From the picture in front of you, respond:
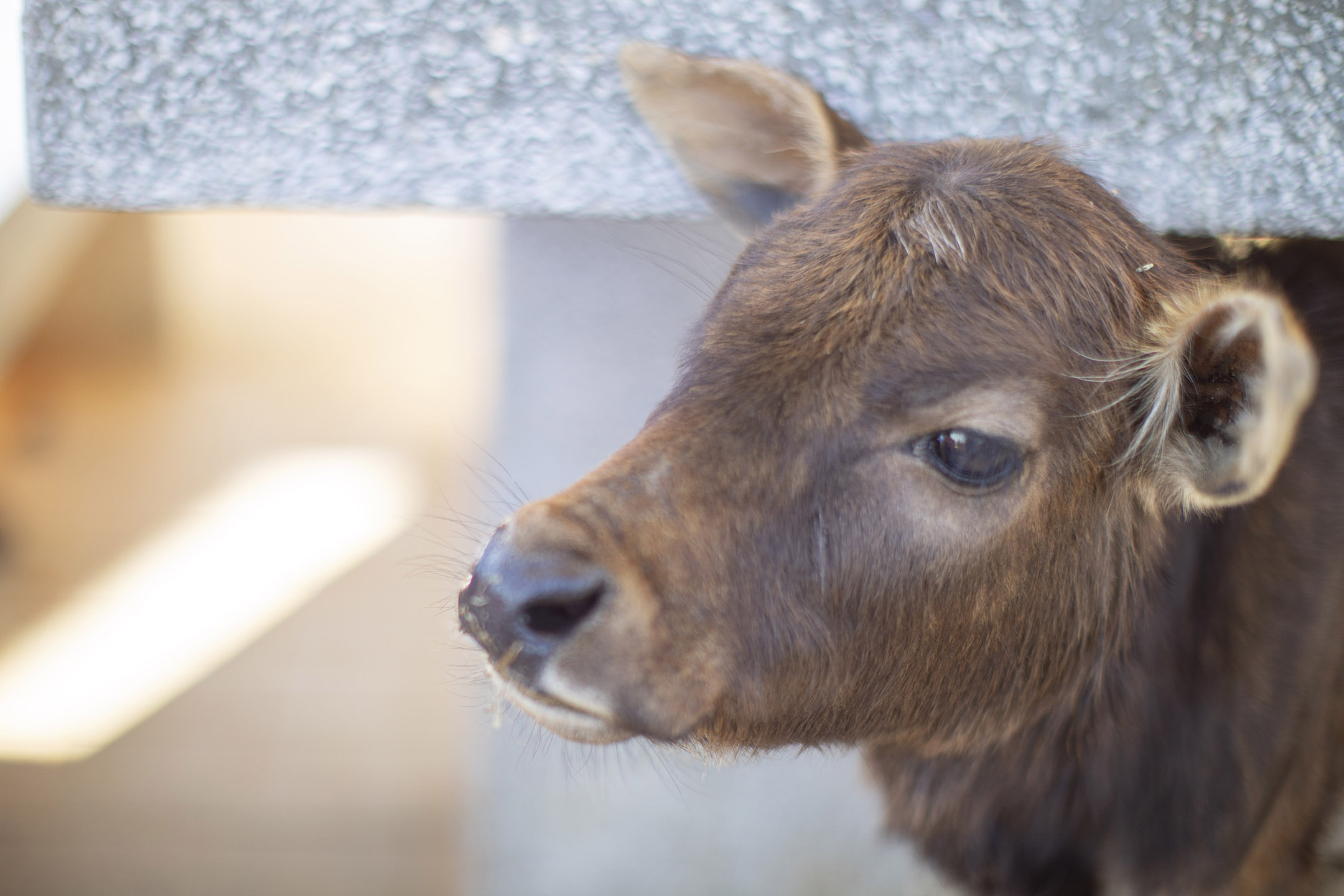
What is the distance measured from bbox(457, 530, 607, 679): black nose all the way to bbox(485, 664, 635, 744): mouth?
0.04m

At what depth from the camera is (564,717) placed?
1.28 meters

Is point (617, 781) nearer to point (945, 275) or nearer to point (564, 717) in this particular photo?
point (564, 717)

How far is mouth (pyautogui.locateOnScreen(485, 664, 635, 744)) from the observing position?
1274 mm

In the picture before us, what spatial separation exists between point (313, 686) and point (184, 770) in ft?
1.84

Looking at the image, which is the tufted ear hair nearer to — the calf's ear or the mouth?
the calf's ear

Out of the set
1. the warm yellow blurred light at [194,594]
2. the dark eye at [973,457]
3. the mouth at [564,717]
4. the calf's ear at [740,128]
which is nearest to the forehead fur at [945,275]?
the dark eye at [973,457]

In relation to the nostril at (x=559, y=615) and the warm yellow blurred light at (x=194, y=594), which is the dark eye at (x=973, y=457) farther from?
the warm yellow blurred light at (x=194, y=594)

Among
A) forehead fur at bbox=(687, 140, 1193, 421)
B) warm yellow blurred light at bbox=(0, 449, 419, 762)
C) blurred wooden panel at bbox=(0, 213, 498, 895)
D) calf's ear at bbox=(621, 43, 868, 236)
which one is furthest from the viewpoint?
warm yellow blurred light at bbox=(0, 449, 419, 762)

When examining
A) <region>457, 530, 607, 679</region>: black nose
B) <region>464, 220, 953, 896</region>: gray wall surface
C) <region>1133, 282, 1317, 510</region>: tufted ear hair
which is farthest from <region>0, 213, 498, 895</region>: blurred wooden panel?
<region>1133, 282, 1317, 510</region>: tufted ear hair

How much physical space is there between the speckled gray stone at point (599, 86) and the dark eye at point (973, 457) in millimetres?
685

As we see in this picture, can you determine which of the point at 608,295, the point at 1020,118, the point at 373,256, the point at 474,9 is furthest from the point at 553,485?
the point at 373,256

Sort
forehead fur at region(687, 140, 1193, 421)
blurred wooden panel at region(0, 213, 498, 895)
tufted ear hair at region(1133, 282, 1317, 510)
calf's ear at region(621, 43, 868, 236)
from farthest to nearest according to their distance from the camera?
blurred wooden panel at region(0, 213, 498, 895) < calf's ear at region(621, 43, 868, 236) < forehead fur at region(687, 140, 1193, 421) < tufted ear hair at region(1133, 282, 1317, 510)

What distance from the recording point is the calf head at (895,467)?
125 cm

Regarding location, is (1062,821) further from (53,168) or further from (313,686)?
(313,686)
